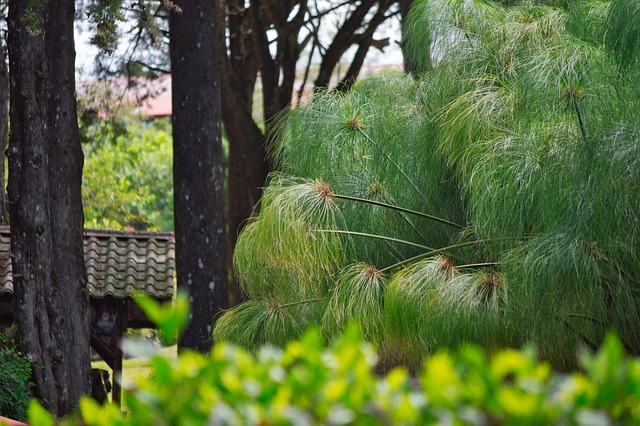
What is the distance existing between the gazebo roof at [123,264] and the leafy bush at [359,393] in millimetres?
7552

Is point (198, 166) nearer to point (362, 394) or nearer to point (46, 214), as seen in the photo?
point (46, 214)

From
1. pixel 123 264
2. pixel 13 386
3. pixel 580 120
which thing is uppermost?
pixel 580 120

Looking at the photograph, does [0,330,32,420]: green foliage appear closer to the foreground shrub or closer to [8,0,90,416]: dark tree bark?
[8,0,90,416]: dark tree bark

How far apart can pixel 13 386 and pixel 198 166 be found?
3.19 metres

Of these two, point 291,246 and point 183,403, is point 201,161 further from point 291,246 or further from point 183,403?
point 183,403

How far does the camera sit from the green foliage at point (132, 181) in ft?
64.5

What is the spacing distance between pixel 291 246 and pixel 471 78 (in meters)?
1.84

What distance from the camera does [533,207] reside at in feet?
18.4

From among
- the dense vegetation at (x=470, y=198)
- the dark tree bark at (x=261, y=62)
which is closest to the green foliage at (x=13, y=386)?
the dense vegetation at (x=470, y=198)

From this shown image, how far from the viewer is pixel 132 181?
23.6 m

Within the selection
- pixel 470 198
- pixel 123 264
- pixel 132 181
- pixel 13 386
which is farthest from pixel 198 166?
pixel 132 181

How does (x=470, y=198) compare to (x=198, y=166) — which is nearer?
(x=470, y=198)

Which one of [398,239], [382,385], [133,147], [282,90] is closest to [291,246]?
[398,239]

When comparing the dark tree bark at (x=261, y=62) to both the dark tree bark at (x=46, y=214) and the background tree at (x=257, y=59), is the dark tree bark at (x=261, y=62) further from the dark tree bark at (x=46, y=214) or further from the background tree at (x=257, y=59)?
the dark tree bark at (x=46, y=214)
